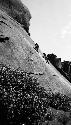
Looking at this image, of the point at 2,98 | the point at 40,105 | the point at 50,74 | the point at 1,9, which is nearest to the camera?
the point at 2,98

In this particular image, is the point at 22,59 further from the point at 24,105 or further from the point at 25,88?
the point at 24,105

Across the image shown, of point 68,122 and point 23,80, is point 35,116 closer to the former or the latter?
point 68,122

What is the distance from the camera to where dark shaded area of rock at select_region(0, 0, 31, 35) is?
35875 millimetres

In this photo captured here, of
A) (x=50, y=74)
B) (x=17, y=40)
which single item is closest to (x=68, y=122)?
(x=50, y=74)

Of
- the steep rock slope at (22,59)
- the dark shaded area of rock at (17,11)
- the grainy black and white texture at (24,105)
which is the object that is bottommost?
the grainy black and white texture at (24,105)

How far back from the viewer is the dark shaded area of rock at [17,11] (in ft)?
118

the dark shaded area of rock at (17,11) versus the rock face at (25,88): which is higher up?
the dark shaded area of rock at (17,11)

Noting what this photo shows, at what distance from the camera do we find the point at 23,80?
1977 centimetres

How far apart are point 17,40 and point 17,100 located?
607 inches

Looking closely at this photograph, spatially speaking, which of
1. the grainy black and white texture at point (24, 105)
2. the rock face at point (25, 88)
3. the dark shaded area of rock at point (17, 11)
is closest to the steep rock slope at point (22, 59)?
A: the rock face at point (25, 88)

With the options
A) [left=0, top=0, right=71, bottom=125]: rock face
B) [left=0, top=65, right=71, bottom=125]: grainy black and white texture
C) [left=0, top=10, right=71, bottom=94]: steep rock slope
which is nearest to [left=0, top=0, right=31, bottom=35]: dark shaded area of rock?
[left=0, top=0, right=71, bottom=125]: rock face

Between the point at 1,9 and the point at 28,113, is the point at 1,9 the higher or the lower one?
the higher one

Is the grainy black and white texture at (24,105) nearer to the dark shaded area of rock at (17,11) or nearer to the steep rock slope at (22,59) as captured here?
the steep rock slope at (22,59)

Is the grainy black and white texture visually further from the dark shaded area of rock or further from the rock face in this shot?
the dark shaded area of rock
